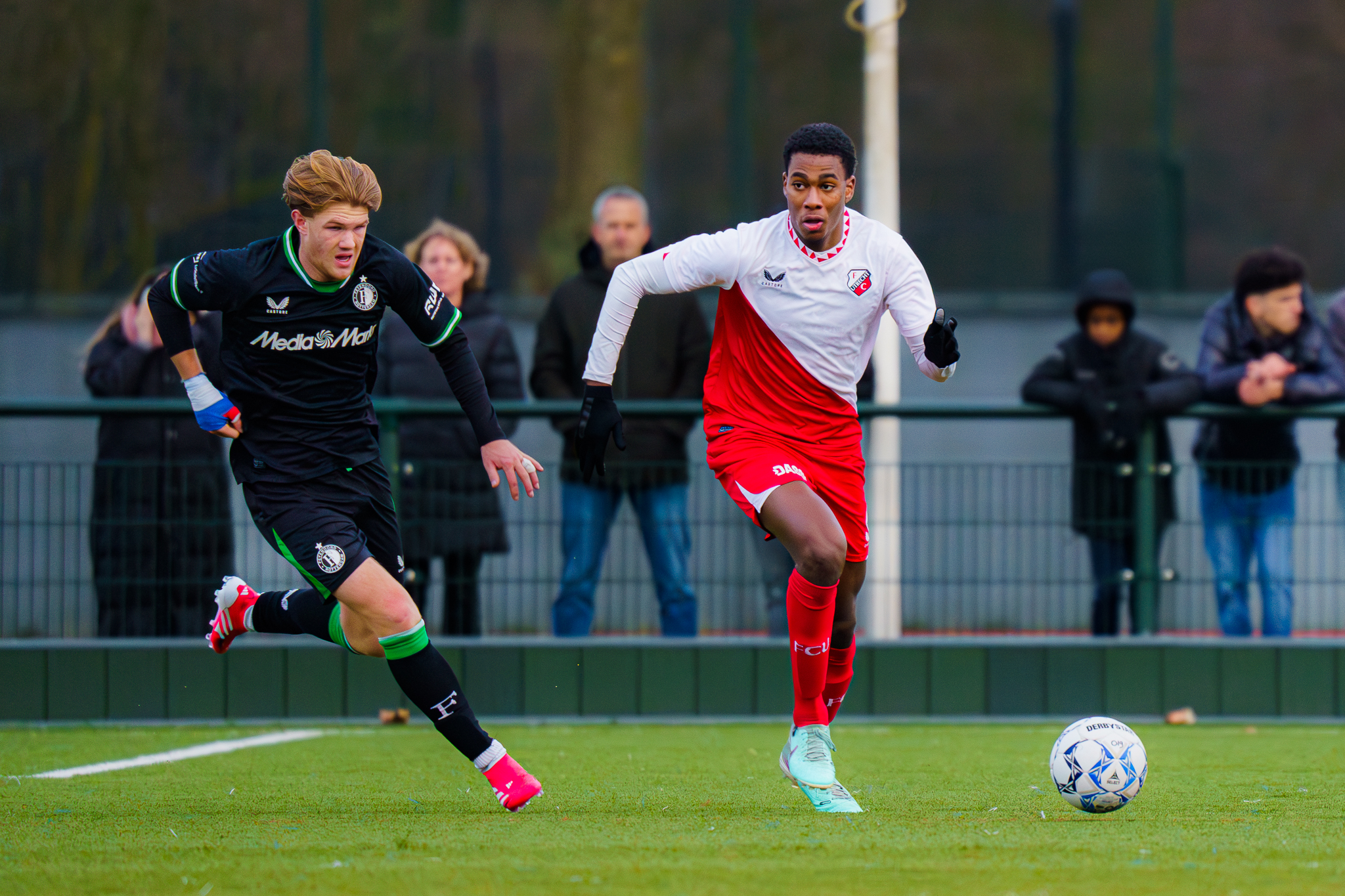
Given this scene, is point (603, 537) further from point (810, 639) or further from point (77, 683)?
point (810, 639)

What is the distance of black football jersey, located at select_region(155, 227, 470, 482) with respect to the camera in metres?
5.45

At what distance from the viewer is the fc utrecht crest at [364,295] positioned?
→ 549 centimetres

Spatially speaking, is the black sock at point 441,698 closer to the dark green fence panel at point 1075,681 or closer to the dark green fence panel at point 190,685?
the dark green fence panel at point 190,685

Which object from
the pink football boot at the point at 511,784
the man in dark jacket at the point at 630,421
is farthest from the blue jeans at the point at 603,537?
the pink football boot at the point at 511,784

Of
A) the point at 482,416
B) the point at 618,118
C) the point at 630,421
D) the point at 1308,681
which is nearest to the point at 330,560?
the point at 482,416

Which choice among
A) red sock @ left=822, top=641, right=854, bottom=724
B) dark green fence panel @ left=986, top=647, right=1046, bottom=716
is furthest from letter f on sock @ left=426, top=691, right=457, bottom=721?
dark green fence panel @ left=986, top=647, right=1046, bottom=716

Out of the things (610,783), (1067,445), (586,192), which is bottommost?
(610,783)

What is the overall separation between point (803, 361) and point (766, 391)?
0.55 ft

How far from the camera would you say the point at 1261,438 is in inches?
336

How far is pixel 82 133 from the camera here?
13.0 m

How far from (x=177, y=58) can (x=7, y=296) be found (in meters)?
2.24

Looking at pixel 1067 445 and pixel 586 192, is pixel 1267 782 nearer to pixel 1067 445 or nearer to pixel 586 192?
pixel 1067 445

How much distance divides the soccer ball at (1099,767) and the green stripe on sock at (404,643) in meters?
2.03

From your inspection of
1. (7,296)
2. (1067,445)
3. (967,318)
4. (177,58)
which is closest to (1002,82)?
(967,318)
